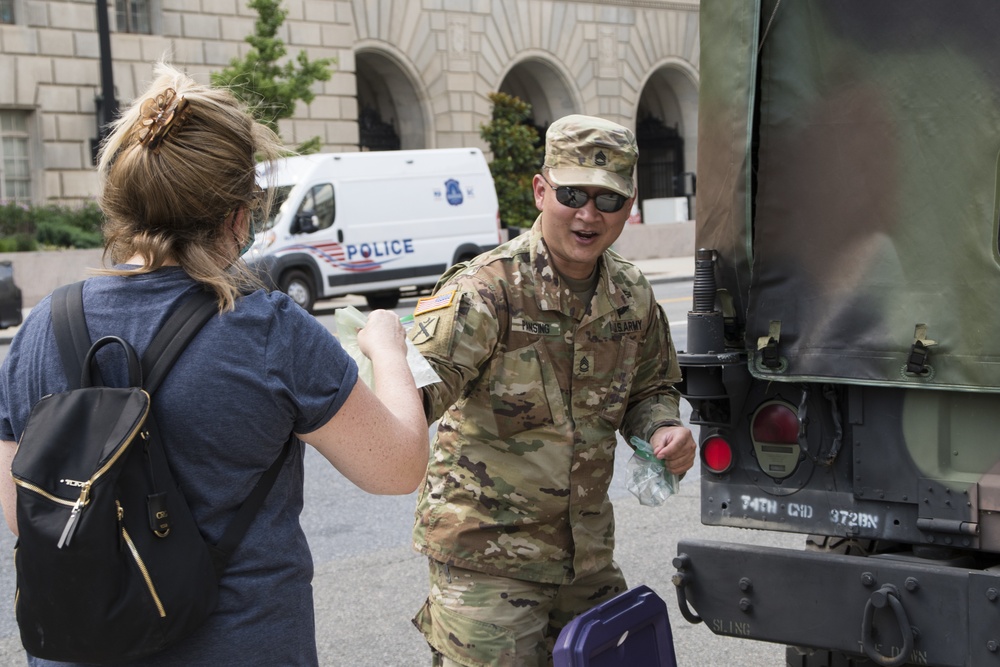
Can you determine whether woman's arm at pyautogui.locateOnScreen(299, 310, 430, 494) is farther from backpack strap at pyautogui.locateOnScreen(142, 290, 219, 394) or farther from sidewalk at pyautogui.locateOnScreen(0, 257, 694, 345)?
sidewalk at pyautogui.locateOnScreen(0, 257, 694, 345)

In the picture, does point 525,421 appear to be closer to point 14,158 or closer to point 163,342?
point 163,342

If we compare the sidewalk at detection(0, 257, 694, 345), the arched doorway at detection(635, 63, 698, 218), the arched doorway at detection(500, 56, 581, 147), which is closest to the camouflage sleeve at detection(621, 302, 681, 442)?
the sidewalk at detection(0, 257, 694, 345)

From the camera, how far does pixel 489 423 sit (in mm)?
3355

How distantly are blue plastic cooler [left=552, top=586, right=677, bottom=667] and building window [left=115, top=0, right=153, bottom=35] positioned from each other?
2513 centimetres

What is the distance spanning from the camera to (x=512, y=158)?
29297 millimetres

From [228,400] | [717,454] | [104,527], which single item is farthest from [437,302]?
[104,527]

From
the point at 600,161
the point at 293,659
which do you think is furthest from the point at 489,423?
the point at 293,659

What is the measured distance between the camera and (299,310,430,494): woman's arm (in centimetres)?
221

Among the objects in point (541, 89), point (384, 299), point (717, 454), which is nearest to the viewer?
point (717, 454)

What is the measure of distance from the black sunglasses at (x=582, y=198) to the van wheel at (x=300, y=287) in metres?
16.0

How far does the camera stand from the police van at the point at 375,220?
63.5 ft

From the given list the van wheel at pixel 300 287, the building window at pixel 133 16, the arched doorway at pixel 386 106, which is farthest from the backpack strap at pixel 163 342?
the arched doorway at pixel 386 106

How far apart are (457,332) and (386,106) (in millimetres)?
30228

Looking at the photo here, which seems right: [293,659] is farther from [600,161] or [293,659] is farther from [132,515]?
[600,161]
